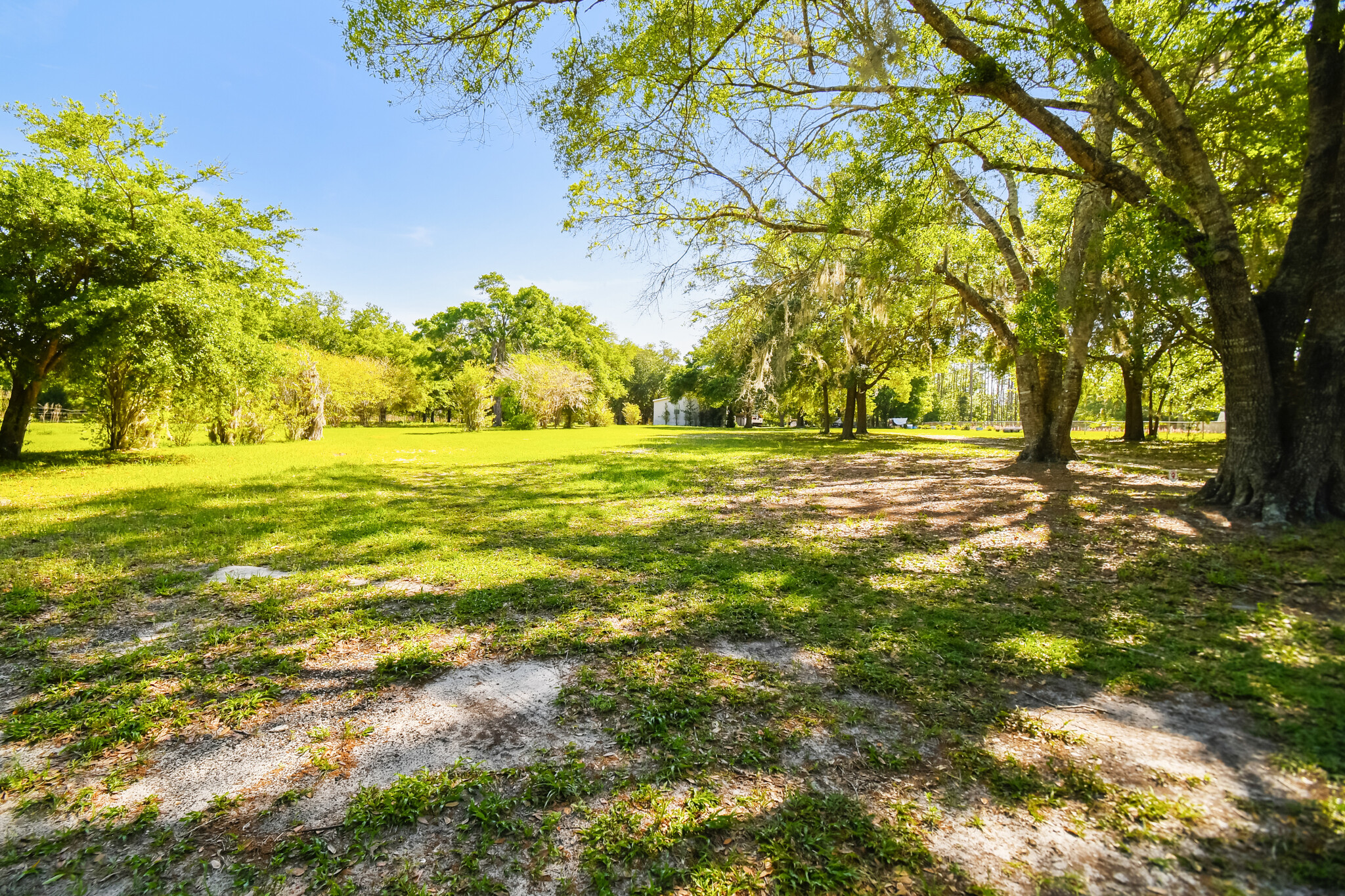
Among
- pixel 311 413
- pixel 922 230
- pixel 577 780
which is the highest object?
pixel 922 230

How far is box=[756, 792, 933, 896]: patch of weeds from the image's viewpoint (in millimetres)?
1672

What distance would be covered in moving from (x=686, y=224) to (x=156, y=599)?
1112cm

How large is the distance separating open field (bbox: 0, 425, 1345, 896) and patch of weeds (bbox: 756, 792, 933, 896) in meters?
0.01

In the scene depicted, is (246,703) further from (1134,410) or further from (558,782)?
(1134,410)

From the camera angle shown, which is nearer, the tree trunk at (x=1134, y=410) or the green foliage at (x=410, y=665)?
the green foliage at (x=410, y=665)

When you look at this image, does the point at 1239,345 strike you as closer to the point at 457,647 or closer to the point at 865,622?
the point at 865,622

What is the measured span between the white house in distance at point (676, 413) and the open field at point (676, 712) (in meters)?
59.2

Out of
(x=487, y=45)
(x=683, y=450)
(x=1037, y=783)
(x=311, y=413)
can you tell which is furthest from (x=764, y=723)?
(x=311, y=413)

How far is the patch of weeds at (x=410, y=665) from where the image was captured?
2979 millimetres

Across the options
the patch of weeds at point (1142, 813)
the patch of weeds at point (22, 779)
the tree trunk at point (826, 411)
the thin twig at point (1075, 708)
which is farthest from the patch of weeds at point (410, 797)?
the tree trunk at point (826, 411)

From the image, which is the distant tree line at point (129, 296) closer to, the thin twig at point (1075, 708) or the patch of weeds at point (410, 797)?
the patch of weeds at point (410, 797)

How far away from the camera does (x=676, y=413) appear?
2591 inches

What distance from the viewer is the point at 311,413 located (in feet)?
79.7

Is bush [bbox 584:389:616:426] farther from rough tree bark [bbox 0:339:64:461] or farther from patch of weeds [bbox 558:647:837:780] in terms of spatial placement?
patch of weeds [bbox 558:647:837:780]
